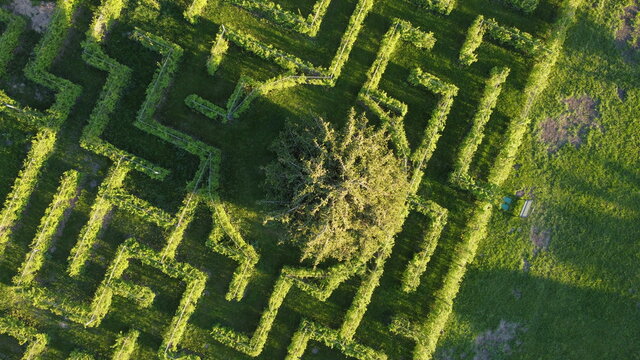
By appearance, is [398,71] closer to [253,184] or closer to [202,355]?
[253,184]

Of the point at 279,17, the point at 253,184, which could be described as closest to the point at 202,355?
the point at 253,184

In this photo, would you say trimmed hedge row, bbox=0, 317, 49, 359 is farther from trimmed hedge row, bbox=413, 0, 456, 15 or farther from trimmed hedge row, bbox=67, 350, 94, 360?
trimmed hedge row, bbox=413, 0, 456, 15

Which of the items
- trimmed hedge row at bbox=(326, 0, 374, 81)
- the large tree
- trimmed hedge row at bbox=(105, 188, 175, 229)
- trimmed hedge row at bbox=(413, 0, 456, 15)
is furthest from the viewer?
trimmed hedge row at bbox=(413, 0, 456, 15)

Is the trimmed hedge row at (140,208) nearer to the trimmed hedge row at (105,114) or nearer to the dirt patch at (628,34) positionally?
the trimmed hedge row at (105,114)

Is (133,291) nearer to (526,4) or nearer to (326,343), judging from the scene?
(326,343)

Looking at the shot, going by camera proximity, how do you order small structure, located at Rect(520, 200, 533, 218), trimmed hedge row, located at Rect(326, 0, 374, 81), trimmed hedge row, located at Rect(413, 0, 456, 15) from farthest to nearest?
1. small structure, located at Rect(520, 200, 533, 218)
2. trimmed hedge row, located at Rect(413, 0, 456, 15)
3. trimmed hedge row, located at Rect(326, 0, 374, 81)

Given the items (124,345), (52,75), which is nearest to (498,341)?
(124,345)

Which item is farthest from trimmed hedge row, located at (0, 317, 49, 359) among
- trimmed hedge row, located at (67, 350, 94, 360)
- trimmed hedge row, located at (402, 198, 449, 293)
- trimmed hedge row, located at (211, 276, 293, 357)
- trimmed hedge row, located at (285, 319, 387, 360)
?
trimmed hedge row, located at (402, 198, 449, 293)
